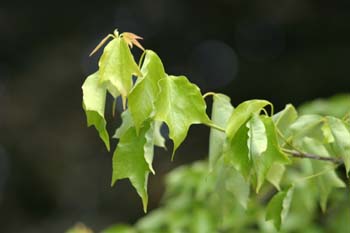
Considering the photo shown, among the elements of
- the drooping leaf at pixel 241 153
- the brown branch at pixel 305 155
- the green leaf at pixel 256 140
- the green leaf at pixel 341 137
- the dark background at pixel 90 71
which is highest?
the green leaf at pixel 256 140

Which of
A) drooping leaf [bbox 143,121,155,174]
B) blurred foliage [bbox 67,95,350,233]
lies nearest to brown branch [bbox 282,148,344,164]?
drooping leaf [bbox 143,121,155,174]

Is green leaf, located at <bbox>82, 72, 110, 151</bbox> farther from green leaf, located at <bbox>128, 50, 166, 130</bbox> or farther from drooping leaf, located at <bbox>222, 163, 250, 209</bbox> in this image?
drooping leaf, located at <bbox>222, 163, 250, 209</bbox>

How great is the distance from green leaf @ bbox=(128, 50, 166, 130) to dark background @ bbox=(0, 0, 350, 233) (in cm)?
499

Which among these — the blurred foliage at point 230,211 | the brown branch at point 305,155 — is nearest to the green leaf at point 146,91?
the brown branch at point 305,155

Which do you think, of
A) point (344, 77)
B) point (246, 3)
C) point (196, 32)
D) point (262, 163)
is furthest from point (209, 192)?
point (196, 32)

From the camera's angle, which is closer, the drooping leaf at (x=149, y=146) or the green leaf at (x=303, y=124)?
the drooping leaf at (x=149, y=146)

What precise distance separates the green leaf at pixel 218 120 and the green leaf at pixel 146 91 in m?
0.19

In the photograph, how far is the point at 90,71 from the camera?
682 centimetres

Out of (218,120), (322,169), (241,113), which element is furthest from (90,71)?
(241,113)

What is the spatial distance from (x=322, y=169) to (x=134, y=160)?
448 mm

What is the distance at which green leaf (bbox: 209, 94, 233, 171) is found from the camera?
121 centimetres

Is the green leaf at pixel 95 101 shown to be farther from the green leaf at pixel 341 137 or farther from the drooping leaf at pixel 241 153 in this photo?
Answer: the green leaf at pixel 341 137

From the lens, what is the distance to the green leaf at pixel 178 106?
3.41ft

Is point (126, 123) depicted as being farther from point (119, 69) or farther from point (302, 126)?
→ point (302, 126)
